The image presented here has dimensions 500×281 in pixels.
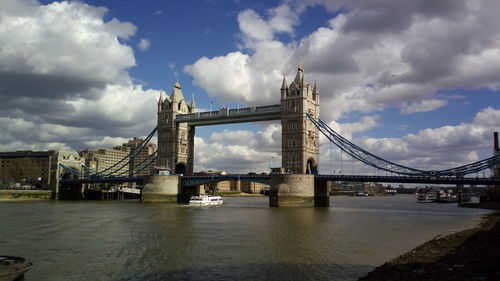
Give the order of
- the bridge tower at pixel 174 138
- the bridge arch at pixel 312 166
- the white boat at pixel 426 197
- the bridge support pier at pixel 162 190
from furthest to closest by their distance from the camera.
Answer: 1. the white boat at pixel 426 197
2. the bridge tower at pixel 174 138
3. the bridge support pier at pixel 162 190
4. the bridge arch at pixel 312 166

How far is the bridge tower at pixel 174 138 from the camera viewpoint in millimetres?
95938

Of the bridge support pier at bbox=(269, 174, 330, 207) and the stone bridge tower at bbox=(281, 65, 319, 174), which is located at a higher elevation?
the stone bridge tower at bbox=(281, 65, 319, 174)

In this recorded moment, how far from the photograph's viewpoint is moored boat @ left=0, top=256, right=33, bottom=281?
51.2 feet

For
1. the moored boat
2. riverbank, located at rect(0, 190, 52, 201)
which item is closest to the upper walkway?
riverbank, located at rect(0, 190, 52, 201)

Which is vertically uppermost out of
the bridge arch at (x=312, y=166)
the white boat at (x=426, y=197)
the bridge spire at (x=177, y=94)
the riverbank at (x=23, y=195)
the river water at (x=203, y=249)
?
the bridge spire at (x=177, y=94)

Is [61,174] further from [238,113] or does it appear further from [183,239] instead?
[183,239]

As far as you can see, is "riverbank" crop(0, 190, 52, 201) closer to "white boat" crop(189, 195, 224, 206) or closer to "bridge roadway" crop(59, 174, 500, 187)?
"bridge roadway" crop(59, 174, 500, 187)

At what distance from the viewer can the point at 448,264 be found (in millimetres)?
17859

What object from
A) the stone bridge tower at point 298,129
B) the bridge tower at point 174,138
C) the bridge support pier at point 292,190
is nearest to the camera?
the bridge support pier at point 292,190

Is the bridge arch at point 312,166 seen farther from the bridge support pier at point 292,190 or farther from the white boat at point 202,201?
the white boat at point 202,201

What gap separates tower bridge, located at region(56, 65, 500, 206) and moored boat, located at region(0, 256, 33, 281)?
5375 cm

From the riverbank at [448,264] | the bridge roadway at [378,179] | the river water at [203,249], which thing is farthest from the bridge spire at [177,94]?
the riverbank at [448,264]

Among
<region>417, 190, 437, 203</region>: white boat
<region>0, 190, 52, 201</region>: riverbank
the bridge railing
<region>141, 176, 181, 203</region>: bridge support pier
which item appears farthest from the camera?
<region>417, 190, 437, 203</region>: white boat

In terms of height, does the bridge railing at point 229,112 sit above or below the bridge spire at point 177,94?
below
